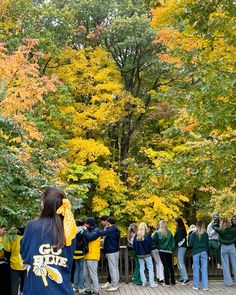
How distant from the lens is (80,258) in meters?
9.02

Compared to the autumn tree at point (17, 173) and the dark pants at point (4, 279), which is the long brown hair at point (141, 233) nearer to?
the autumn tree at point (17, 173)

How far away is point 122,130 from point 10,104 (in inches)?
457

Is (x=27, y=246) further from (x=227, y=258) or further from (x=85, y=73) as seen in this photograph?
(x=85, y=73)

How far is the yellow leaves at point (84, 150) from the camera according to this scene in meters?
15.6

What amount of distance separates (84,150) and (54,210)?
482 inches

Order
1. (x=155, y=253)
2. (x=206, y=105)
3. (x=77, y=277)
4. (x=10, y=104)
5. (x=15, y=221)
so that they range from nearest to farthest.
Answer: (x=15, y=221)
(x=206, y=105)
(x=10, y=104)
(x=77, y=277)
(x=155, y=253)

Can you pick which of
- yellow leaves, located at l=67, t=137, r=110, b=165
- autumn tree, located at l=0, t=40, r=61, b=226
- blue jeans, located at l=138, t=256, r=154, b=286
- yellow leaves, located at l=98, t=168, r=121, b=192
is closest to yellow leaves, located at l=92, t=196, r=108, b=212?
yellow leaves, located at l=98, t=168, r=121, b=192

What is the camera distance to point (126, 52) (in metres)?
19.5

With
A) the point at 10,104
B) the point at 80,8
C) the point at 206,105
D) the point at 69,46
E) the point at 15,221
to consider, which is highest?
the point at 80,8

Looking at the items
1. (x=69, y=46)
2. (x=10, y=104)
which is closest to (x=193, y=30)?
(x=10, y=104)

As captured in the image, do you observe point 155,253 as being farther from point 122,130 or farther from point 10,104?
point 122,130

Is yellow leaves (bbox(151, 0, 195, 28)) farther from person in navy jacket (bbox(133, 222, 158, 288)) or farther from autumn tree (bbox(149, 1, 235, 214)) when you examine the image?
person in navy jacket (bbox(133, 222, 158, 288))

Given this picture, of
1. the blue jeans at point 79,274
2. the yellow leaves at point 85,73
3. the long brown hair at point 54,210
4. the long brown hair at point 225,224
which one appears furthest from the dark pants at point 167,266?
the yellow leaves at point 85,73

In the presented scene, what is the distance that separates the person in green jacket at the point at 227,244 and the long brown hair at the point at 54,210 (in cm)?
683
